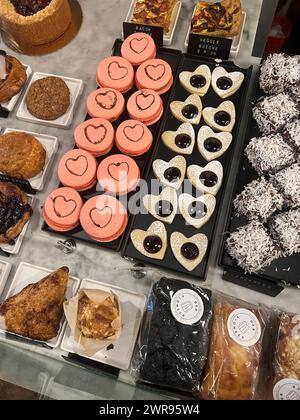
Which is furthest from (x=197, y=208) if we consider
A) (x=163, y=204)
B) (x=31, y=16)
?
(x=31, y=16)

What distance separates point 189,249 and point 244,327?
0.50m

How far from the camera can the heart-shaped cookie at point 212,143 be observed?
2.30m

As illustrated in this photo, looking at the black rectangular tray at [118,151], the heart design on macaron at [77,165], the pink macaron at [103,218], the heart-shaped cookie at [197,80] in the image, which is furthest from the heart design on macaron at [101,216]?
the heart-shaped cookie at [197,80]

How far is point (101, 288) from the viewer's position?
6.88 ft

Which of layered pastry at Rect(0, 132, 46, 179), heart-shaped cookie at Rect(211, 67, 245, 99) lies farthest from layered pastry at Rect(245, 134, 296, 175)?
layered pastry at Rect(0, 132, 46, 179)

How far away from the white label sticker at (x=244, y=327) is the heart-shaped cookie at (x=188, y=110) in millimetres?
1147

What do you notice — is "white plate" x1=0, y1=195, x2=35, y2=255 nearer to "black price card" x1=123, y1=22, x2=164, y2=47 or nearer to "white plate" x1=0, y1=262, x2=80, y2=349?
"white plate" x1=0, y1=262, x2=80, y2=349

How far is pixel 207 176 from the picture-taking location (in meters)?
2.26

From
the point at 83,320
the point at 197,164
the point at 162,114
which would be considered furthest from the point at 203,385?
the point at 162,114

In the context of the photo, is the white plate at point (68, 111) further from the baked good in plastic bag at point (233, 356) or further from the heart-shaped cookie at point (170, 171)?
the baked good in plastic bag at point (233, 356)

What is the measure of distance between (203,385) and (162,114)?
1482 millimetres

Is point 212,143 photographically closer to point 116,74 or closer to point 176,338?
point 116,74
